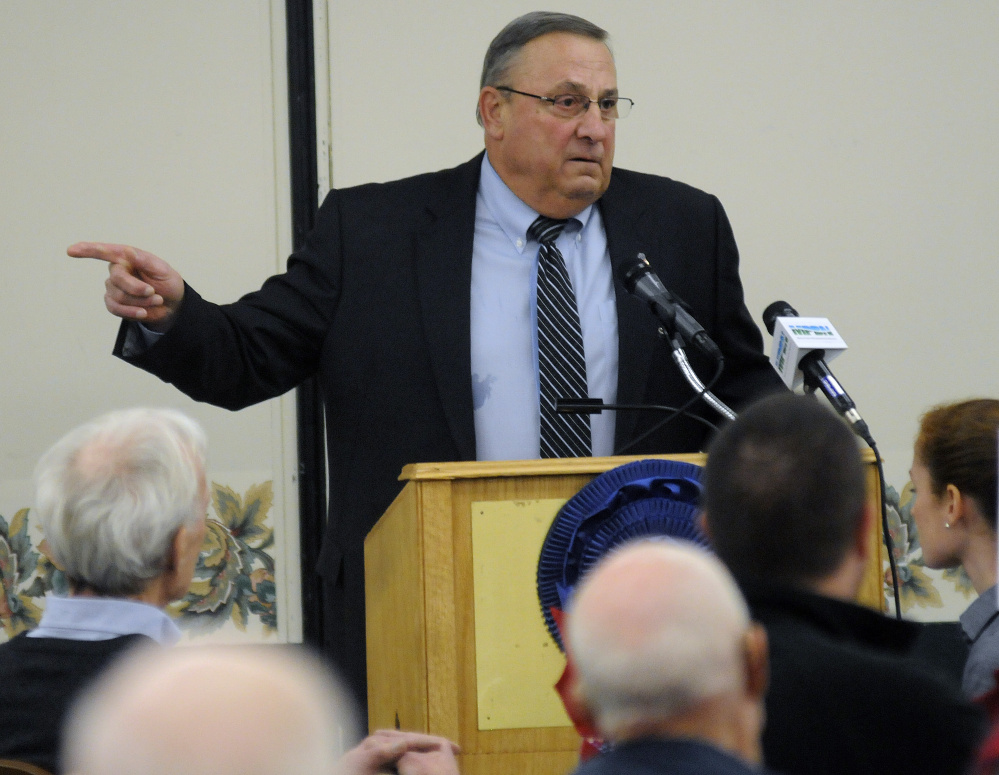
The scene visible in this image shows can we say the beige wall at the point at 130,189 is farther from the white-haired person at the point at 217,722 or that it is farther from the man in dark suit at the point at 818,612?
the white-haired person at the point at 217,722

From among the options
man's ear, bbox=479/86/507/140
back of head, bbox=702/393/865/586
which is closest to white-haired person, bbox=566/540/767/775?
back of head, bbox=702/393/865/586

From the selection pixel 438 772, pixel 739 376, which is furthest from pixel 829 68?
pixel 438 772

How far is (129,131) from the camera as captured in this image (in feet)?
12.5

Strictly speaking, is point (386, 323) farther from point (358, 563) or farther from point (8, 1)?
point (8, 1)

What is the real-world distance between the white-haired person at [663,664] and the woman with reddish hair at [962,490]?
47.1 inches

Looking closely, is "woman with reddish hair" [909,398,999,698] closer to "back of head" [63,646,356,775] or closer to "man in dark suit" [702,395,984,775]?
"man in dark suit" [702,395,984,775]

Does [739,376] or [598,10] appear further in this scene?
[598,10]

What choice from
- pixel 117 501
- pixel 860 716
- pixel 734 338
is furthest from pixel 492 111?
pixel 860 716

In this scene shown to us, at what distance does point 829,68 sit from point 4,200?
229 centimetres

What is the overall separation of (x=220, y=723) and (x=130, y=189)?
3.09 metres

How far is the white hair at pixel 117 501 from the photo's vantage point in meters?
1.62

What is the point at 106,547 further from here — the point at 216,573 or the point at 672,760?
the point at 216,573

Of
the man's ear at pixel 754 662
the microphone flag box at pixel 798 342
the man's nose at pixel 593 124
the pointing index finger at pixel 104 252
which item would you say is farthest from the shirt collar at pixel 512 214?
the man's ear at pixel 754 662

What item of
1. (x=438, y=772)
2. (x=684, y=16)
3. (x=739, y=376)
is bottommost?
(x=438, y=772)
